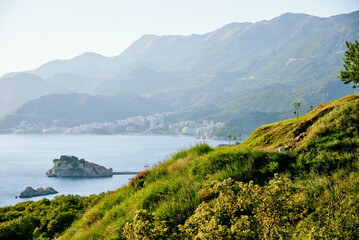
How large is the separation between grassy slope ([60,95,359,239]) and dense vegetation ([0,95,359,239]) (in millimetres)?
27

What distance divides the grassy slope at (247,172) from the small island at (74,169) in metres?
122

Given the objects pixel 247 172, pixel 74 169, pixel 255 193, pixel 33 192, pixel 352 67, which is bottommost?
pixel 33 192

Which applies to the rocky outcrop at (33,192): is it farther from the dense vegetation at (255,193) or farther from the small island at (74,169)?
the dense vegetation at (255,193)

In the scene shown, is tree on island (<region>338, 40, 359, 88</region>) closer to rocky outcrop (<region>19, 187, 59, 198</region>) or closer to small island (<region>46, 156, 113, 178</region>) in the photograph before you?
rocky outcrop (<region>19, 187, 59, 198</region>)

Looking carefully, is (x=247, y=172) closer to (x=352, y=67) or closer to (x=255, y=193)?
(x=255, y=193)

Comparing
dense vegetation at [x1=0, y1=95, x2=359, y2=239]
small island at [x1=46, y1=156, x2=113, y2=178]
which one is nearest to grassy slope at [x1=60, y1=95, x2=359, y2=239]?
dense vegetation at [x1=0, y1=95, x2=359, y2=239]

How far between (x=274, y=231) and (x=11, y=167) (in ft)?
526

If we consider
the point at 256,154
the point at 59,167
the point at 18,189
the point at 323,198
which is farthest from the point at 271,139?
the point at 59,167

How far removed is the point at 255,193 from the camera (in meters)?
5.90

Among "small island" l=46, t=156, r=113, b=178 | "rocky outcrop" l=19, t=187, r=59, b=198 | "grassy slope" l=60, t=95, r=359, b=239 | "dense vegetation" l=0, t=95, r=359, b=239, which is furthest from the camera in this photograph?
"small island" l=46, t=156, r=113, b=178

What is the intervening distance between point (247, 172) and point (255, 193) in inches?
107

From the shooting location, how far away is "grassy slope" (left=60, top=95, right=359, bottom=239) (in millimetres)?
7348

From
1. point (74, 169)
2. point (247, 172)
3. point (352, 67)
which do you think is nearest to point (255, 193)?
point (247, 172)

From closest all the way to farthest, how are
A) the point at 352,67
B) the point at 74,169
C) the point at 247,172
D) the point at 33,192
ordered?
the point at 247,172, the point at 352,67, the point at 33,192, the point at 74,169
